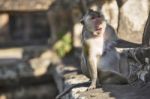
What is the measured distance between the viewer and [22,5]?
10617 mm

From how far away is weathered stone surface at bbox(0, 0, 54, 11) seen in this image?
10516 millimetres

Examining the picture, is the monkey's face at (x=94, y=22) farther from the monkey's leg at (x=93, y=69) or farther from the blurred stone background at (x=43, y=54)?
the blurred stone background at (x=43, y=54)

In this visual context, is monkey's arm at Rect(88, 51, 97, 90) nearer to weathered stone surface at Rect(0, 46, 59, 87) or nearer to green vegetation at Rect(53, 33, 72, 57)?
weathered stone surface at Rect(0, 46, 59, 87)

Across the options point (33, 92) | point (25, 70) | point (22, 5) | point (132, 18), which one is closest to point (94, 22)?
point (132, 18)

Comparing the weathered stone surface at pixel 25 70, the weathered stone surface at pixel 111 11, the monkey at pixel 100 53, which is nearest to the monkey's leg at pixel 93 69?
the monkey at pixel 100 53

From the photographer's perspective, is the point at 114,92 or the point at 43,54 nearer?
the point at 114,92

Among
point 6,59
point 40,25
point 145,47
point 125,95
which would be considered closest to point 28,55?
point 6,59

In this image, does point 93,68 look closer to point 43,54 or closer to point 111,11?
point 111,11

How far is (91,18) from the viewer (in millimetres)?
5586

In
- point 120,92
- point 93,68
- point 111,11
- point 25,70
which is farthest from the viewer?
point 25,70

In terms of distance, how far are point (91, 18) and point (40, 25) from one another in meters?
8.81

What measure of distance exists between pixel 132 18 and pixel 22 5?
305cm

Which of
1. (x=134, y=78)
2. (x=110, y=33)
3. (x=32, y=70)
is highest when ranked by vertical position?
(x=110, y=33)

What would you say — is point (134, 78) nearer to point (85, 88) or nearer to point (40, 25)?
point (85, 88)
